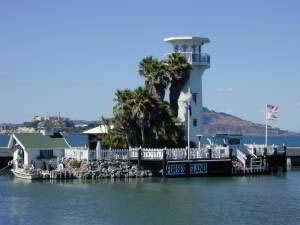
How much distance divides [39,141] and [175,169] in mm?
11925

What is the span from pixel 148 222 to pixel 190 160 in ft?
77.5

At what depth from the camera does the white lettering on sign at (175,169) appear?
199ft

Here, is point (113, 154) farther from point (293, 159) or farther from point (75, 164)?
point (293, 159)

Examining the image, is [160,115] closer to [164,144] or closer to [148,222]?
→ [164,144]

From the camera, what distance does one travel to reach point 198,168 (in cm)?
6138

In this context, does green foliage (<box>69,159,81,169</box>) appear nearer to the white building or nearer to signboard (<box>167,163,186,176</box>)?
the white building

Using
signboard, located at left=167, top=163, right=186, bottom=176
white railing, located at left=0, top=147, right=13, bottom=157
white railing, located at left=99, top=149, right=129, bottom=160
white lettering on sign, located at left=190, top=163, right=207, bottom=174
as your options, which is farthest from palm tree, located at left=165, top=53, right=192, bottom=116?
white railing, located at left=0, top=147, right=13, bottom=157

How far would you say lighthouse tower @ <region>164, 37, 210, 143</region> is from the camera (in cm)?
6738

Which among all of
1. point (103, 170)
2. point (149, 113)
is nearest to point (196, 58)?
point (149, 113)

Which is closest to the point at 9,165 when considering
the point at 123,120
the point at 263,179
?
the point at 123,120

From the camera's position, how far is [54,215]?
1563 inches

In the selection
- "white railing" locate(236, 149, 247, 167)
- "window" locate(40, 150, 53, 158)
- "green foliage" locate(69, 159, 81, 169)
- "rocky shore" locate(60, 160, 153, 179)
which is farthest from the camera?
"white railing" locate(236, 149, 247, 167)

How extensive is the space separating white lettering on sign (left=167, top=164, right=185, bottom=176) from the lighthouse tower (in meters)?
6.88

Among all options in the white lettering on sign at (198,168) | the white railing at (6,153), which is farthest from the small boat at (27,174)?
the white lettering on sign at (198,168)
